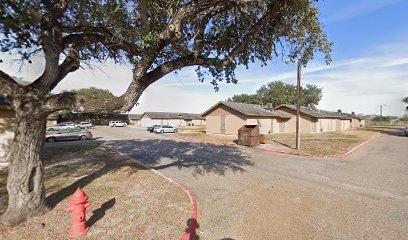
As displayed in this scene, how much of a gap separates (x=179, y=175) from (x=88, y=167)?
407cm

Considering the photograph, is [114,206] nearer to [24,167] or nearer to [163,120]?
[24,167]

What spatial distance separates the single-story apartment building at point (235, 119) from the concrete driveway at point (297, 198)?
Result: 15.1 m

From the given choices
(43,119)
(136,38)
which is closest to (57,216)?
(43,119)

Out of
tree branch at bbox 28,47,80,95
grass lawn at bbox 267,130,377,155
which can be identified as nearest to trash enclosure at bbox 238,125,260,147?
grass lawn at bbox 267,130,377,155

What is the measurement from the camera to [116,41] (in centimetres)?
601

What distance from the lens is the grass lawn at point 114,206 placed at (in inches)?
156

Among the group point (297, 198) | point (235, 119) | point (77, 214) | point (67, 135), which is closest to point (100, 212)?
point (77, 214)

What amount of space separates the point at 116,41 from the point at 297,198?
699cm

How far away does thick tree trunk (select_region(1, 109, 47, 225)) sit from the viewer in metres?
4.11

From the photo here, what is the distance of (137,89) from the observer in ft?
16.7

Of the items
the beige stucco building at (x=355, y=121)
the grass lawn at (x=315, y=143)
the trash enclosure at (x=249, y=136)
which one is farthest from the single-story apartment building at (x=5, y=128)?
the beige stucco building at (x=355, y=121)

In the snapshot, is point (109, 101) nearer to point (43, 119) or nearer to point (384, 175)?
point (43, 119)

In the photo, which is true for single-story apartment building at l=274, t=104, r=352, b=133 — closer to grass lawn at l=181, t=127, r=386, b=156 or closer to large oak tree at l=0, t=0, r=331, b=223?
grass lawn at l=181, t=127, r=386, b=156

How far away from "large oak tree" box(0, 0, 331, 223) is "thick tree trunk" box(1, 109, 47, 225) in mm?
16
